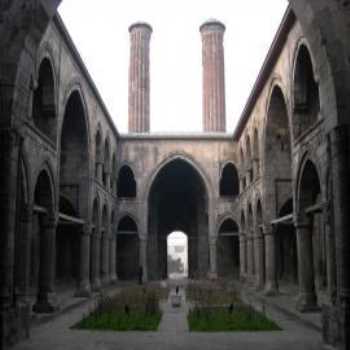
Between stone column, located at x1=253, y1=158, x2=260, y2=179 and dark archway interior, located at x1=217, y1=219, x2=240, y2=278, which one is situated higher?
stone column, located at x1=253, y1=158, x2=260, y2=179

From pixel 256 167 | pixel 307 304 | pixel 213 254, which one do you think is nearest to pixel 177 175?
pixel 213 254

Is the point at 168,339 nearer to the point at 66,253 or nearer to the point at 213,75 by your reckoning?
the point at 66,253

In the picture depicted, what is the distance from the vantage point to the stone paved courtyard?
9.04 meters

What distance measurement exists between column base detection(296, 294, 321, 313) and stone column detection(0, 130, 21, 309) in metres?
8.13

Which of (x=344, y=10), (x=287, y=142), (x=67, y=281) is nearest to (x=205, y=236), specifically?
(x=67, y=281)

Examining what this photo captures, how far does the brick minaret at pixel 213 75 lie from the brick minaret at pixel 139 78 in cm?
450

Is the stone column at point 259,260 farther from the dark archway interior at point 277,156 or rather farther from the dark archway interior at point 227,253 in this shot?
the dark archway interior at point 227,253

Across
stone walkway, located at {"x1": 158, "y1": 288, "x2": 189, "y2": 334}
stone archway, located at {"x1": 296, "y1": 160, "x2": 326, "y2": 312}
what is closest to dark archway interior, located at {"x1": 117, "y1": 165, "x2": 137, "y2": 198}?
stone walkway, located at {"x1": 158, "y1": 288, "x2": 189, "y2": 334}

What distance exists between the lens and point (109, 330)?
11016 mm

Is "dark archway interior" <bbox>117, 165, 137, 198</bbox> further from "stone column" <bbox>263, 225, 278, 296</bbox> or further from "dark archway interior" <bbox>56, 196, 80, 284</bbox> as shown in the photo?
"stone column" <bbox>263, 225, 278, 296</bbox>

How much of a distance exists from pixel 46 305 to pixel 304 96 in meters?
9.22

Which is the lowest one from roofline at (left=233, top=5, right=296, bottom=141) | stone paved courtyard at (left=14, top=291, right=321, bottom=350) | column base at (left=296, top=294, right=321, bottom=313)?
stone paved courtyard at (left=14, top=291, right=321, bottom=350)

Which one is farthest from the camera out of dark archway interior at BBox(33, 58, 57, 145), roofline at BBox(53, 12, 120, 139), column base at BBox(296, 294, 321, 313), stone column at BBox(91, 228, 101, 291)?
stone column at BBox(91, 228, 101, 291)

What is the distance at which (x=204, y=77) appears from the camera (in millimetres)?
40062
